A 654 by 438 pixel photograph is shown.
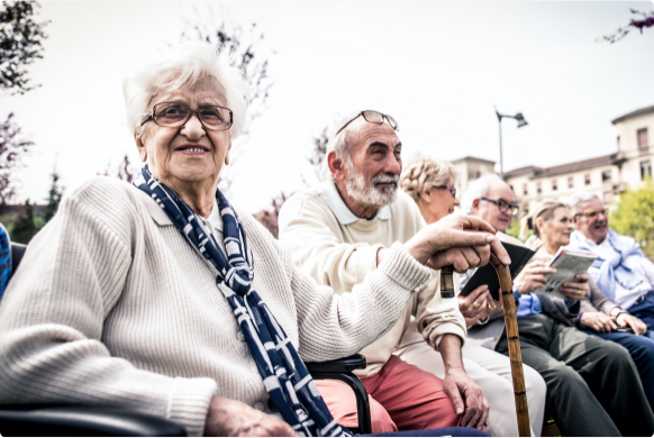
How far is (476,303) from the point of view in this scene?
2611 mm

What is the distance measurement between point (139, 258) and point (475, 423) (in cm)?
157

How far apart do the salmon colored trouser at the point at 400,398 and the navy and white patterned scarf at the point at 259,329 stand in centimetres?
35

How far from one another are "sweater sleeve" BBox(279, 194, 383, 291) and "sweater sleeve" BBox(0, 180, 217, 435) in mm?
966

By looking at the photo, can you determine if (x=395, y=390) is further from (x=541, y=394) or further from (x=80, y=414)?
(x=80, y=414)

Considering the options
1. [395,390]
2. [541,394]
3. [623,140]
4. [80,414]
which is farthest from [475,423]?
[623,140]

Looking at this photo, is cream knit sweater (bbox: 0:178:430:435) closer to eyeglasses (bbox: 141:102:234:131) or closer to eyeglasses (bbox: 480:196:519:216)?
eyeglasses (bbox: 141:102:234:131)

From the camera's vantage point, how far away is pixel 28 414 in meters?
0.92

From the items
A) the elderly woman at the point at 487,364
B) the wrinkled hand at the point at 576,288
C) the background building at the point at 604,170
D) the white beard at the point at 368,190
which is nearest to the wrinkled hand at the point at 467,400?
the elderly woman at the point at 487,364

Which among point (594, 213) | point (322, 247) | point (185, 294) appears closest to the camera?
point (185, 294)

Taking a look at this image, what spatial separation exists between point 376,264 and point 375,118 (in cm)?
97

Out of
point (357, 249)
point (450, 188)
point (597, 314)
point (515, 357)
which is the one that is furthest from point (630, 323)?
point (357, 249)

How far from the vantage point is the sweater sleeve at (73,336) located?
1.02m

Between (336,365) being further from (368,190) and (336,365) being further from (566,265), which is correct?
(566,265)

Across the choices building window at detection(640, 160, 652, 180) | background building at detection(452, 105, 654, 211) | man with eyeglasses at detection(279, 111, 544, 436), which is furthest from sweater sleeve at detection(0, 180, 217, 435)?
building window at detection(640, 160, 652, 180)
